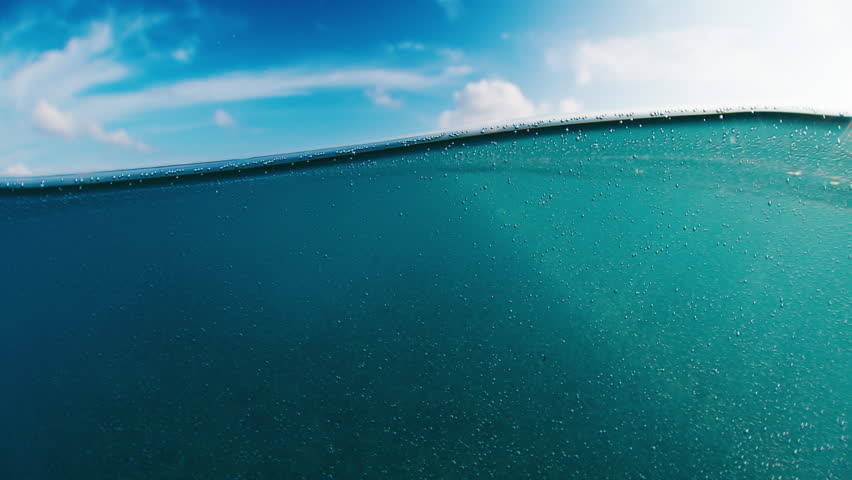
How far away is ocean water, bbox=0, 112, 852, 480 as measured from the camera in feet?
7.55

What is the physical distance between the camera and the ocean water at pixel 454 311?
2.30 meters

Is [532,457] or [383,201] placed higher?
[383,201]

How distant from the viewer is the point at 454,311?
112 inches

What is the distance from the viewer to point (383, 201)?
347 cm

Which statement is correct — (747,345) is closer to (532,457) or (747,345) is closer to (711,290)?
(711,290)

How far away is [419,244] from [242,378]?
1.58 meters

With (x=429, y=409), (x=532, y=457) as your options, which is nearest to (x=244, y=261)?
(x=429, y=409)

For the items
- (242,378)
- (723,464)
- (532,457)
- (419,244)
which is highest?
(419,244)

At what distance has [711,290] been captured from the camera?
2.90 metres

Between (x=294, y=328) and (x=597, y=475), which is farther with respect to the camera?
(x=294, y=328)

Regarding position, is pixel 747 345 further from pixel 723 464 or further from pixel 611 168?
pixel 611 168

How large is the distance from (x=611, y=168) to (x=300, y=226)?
283 centimetres

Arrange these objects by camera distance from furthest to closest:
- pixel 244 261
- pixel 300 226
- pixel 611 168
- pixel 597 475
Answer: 1. pixel 611 168
2. pixel 300 226
3. pixel 244 261
4. pixel 597 475

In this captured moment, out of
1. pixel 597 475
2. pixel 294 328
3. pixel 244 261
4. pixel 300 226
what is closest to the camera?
pixel 597 475
